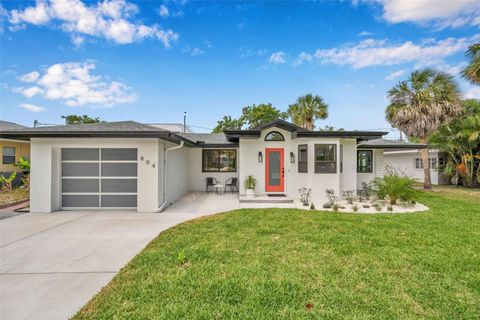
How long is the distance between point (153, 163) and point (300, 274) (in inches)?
252

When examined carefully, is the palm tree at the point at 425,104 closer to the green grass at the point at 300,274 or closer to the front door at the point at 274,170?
the front door at the point at 274,170

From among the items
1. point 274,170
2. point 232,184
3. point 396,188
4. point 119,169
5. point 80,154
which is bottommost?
point 232,184

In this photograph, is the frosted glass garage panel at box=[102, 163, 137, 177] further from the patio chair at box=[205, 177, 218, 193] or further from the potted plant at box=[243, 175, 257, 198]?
the patio chair at box=[205, 177, 218, 193]

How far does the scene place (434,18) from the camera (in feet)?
39.6

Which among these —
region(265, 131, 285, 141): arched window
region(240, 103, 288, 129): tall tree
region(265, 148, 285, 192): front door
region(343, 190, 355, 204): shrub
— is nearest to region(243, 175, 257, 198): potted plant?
region(265, 148, 285, 192): front door

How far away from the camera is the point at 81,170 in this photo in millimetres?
8461

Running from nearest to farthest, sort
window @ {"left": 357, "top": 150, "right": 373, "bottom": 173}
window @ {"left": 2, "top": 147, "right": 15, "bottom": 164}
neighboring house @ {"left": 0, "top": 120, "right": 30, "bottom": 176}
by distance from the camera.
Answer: window @ {"left": 357, "top": 150, "right": 373, "bottom": 173} → neighboring house @ {"left": 0, "top": 120, "right": 30, "bottom": 176} → window @ {"left": 2, "top": 147, "right": 15, "bottom": 164}

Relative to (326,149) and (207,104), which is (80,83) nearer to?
(207,104)

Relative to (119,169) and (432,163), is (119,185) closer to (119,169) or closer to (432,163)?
(119,169)

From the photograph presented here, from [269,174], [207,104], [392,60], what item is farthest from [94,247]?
[207,104]

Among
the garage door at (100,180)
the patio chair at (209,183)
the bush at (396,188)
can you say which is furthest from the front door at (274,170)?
the garage door at (100,180)

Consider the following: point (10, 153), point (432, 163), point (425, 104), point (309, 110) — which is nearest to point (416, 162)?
point (432, 163)

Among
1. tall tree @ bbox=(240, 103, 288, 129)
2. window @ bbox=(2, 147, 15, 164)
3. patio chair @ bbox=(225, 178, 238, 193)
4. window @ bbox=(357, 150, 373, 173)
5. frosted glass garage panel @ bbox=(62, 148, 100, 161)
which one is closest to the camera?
frosted glass garage panel @ bbox=(62, 148, 100, 161)

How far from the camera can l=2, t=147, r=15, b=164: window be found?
1430cm
